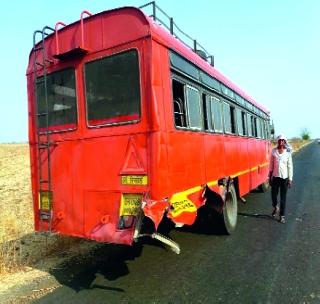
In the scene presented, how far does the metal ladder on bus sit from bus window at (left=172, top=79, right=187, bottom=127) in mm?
1816

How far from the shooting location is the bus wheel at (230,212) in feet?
26.0

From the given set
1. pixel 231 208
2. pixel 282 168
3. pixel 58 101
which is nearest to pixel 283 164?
pixel 282 168

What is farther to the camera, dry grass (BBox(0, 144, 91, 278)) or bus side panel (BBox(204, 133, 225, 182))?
bus side panel (BBox(204, 133, 225, 182))

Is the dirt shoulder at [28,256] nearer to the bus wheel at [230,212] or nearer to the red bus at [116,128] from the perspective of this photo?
the red bus at [116,128]

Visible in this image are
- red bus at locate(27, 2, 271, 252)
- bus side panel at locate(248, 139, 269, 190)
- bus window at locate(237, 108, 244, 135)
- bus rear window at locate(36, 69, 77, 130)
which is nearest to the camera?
red bus at locate(27, 2, 271, 252)

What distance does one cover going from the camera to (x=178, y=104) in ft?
19.3

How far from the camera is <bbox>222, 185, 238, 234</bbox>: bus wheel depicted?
794 centimetres

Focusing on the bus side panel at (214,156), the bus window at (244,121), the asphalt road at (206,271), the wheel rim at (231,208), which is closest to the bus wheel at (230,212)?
the wheel rim at (231,208)

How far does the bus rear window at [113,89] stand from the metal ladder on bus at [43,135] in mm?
772

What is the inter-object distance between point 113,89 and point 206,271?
2796 mm

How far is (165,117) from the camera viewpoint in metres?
5.30

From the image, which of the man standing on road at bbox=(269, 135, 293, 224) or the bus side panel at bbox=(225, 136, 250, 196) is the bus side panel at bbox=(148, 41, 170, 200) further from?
the man standing on road at bbox=(269, 135, 293, 224)

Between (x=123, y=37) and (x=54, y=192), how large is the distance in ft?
7.79

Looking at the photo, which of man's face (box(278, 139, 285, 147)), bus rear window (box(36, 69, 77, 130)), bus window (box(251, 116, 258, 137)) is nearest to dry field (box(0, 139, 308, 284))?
bus rear window (box(36, 69, 77, 130))
